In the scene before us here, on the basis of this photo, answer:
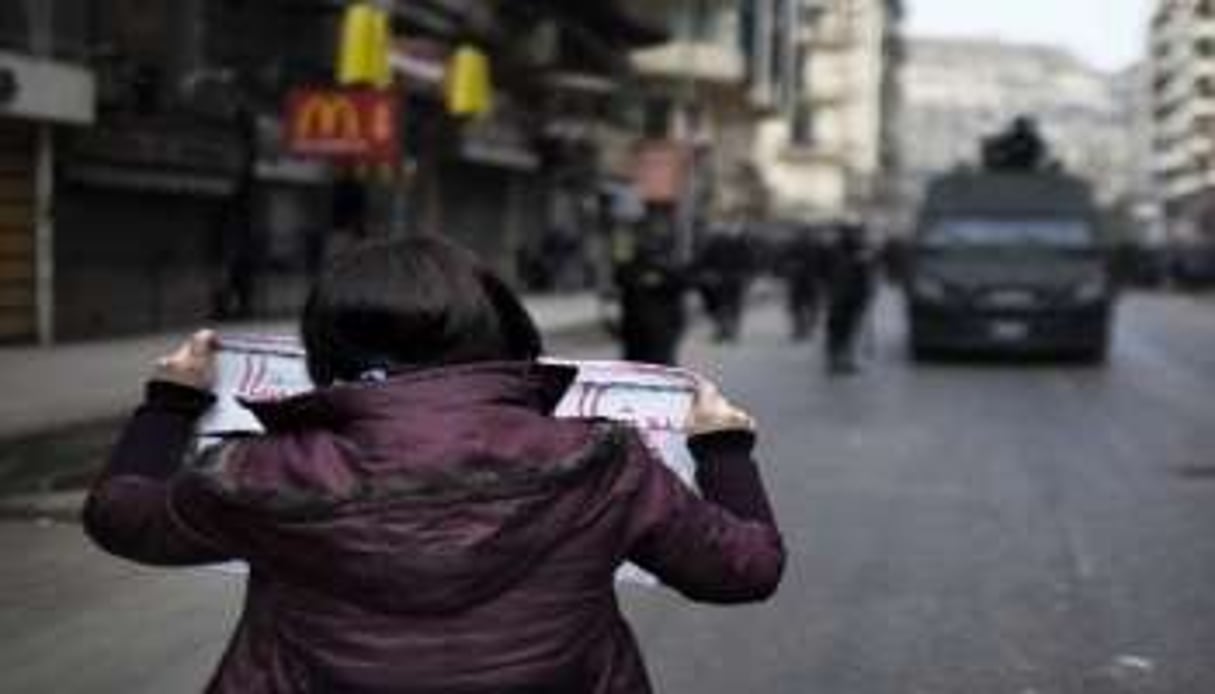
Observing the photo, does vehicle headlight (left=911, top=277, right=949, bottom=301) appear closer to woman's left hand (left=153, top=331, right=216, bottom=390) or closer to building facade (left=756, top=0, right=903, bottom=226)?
woman's left hand (left=153, top=331, right=216, bottom=390)

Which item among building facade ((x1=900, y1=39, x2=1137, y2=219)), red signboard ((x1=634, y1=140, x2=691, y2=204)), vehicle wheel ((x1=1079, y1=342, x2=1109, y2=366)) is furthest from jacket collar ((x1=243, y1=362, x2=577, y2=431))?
building facade ((x1=900, y1=39, x2=1137, y2=219))

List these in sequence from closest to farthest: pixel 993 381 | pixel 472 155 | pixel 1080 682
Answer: pixel 1080 682
pixel 993 381
pixel 472 155

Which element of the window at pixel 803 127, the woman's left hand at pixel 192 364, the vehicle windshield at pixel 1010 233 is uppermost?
the window at pixel 803 127

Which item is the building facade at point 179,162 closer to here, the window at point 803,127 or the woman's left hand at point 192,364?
the woman's left hand at point 192,364

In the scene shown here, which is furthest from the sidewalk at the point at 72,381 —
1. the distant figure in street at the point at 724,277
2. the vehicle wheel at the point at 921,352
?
the vehicle wheel at the point at 921,352

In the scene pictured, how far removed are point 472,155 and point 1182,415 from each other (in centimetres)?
2752

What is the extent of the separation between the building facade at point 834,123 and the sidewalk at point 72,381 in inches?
3734

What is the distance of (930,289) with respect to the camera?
28797mm

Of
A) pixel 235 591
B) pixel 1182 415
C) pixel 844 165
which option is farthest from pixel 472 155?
pixel 844 165

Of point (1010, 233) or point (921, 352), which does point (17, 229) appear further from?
point (1010, 233)

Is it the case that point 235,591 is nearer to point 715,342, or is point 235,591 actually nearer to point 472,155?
point 715,342

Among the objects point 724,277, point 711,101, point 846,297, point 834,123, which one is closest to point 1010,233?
point 846,297

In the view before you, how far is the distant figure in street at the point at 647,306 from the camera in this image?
776 inches

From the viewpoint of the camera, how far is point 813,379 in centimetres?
2655
